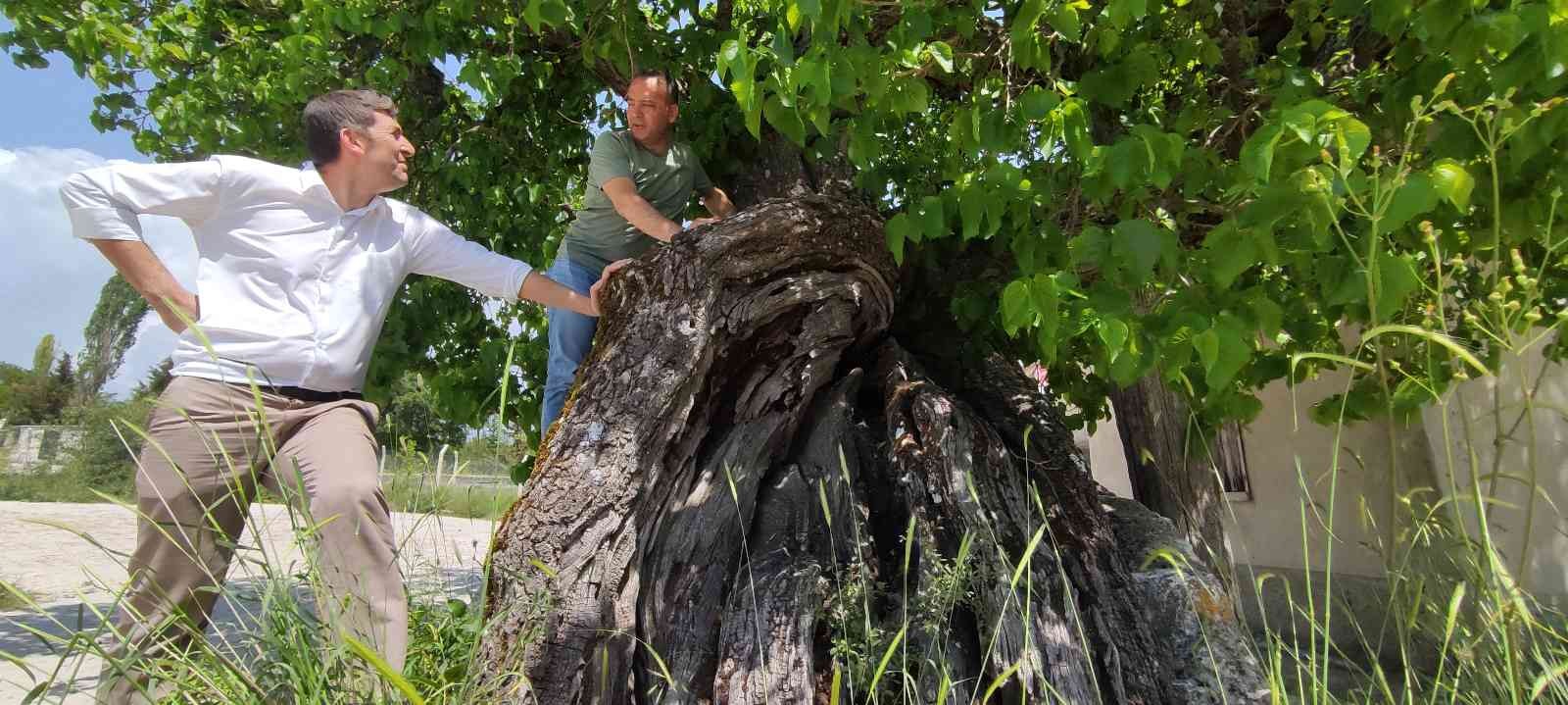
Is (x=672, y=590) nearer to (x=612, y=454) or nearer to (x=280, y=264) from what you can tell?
(x=612, y=454)

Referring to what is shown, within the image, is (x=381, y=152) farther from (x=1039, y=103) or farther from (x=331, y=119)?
(x=1039, y=103)

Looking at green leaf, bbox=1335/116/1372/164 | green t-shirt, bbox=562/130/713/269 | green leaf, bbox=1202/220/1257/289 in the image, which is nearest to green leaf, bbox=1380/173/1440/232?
green leaf, bbox=1335/116/1372/164

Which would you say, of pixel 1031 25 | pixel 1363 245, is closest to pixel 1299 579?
pixel 1363 245

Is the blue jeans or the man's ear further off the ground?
the man's ear

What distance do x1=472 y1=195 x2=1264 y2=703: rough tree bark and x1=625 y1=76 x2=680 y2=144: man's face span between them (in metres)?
0.78

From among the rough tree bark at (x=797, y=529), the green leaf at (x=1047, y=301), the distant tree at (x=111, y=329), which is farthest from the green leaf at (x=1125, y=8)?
the distant tree at (x=111, y=329)

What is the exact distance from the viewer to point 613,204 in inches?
151

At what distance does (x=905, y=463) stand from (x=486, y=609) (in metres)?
1.39

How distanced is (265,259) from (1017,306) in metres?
2.05

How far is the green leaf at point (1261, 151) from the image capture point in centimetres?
212

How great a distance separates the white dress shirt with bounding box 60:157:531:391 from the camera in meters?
2.47

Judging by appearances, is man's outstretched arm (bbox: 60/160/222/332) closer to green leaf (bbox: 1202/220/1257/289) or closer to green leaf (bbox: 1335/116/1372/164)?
green leaf (bbox: 1202/220/1257/289)

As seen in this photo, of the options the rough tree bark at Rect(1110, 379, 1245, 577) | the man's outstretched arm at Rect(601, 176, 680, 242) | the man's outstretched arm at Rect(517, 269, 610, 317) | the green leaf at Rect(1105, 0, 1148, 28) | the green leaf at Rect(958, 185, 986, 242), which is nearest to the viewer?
the green leaf at Rect(1105, 0, 1148, 28)

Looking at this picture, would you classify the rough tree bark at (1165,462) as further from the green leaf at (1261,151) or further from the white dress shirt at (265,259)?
the white dress shirt at (265,259)
